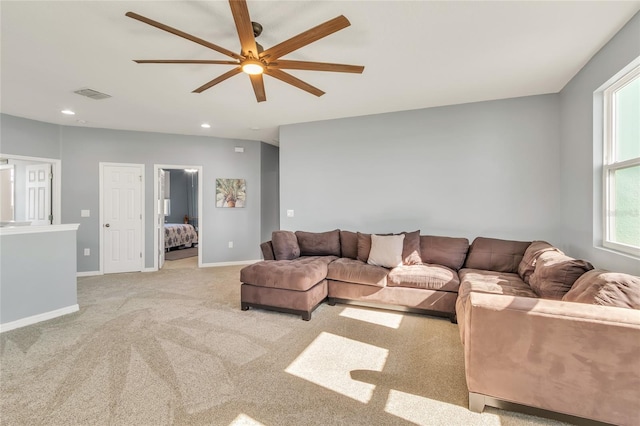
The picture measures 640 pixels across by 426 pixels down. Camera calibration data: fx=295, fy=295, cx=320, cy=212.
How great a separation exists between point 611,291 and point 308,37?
7.82 feet

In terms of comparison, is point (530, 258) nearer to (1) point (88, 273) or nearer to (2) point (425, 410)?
(2) point (425, 410)

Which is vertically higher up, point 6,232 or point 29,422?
point 6,232

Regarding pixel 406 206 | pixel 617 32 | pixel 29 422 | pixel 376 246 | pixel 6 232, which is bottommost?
pixel 29 422

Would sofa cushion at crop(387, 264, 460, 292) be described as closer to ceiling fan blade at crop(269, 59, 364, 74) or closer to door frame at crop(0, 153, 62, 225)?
ceiling fan blade at crop(269, 59, 364, 74)

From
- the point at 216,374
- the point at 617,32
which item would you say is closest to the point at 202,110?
the point at 216,374

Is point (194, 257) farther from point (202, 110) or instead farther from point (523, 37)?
point (523, 37)

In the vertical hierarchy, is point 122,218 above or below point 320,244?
above

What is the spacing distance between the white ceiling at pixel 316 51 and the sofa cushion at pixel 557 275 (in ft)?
6.18

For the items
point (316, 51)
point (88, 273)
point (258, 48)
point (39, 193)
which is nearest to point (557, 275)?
point (316, 51)

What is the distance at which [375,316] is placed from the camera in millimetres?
3359

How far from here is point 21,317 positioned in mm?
3090

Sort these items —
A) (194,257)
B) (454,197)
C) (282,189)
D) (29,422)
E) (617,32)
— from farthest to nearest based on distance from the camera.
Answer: (194,257), (282,189), (454,197), (617,32), (29,422)

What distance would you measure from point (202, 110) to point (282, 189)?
1.78 meters

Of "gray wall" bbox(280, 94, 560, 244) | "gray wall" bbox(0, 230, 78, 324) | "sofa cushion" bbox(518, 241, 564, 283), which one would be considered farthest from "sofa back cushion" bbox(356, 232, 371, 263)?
"gray wall" bbox(0, 230, 78, 324)
